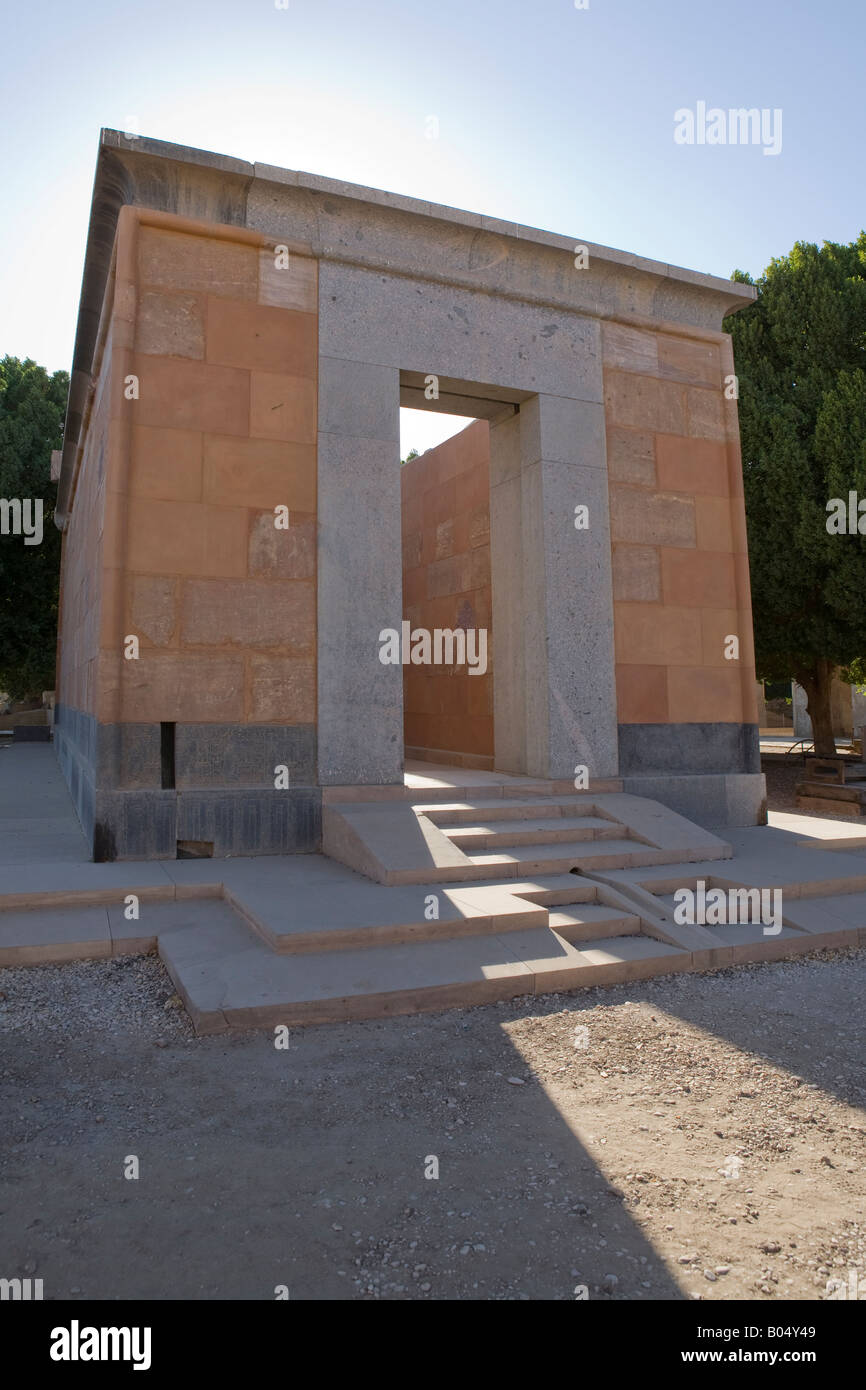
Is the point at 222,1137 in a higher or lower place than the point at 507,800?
lower

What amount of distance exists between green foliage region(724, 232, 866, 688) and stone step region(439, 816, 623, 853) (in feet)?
31.8

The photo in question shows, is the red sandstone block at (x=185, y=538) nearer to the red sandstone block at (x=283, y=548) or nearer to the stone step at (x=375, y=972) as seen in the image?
the red sandstone block at (x=283, y=548)

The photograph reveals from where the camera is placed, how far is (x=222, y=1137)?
9.27 ft

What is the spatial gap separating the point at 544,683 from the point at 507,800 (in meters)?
1.25

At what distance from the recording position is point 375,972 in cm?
417

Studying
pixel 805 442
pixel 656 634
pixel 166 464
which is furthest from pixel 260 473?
pixel 805 442

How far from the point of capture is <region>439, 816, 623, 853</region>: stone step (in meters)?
6.16

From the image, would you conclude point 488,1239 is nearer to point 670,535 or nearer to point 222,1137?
point 222,1137

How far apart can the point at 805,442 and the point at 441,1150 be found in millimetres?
15305

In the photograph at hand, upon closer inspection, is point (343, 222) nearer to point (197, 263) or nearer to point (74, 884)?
point (197, 263)

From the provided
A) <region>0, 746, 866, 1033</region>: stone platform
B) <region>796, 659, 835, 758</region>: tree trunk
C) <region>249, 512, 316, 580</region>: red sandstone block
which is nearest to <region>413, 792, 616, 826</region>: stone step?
<region>0, 746, 866, 1033</region>: stone platform
